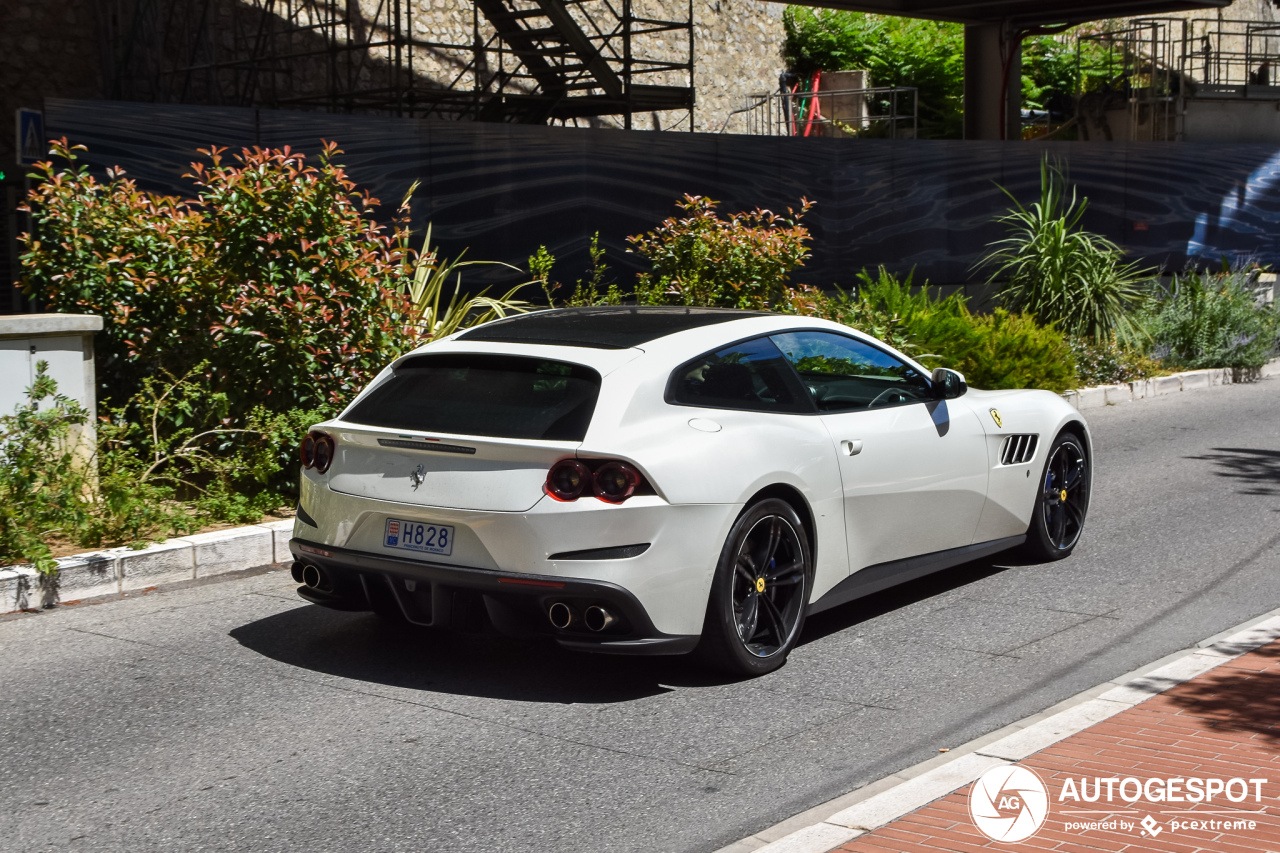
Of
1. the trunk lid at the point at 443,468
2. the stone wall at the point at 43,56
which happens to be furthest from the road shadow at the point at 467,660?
the stone wall at the point at 43,56

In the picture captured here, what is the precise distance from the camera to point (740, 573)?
5387 mm

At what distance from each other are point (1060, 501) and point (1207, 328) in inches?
448

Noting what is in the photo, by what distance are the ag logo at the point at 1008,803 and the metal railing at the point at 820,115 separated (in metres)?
28.5

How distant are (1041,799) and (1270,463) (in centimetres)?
816

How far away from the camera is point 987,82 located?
25.7 meters

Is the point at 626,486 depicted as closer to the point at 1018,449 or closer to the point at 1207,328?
the point at 1018,449

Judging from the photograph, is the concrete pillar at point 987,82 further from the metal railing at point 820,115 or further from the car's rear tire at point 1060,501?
the car's rear tire at point 1060,501

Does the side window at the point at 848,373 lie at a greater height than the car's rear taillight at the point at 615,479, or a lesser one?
greater

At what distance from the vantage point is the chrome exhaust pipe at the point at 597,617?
498 cm

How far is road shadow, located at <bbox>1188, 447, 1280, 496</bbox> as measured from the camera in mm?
10062

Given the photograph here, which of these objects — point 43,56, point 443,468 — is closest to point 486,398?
point 443,468

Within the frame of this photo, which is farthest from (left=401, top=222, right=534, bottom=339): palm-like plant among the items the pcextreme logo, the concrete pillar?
the concrete pillar

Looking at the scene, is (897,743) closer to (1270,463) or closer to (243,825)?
(243,825)

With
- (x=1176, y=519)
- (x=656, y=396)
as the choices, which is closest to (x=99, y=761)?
(x=656, y=396)
